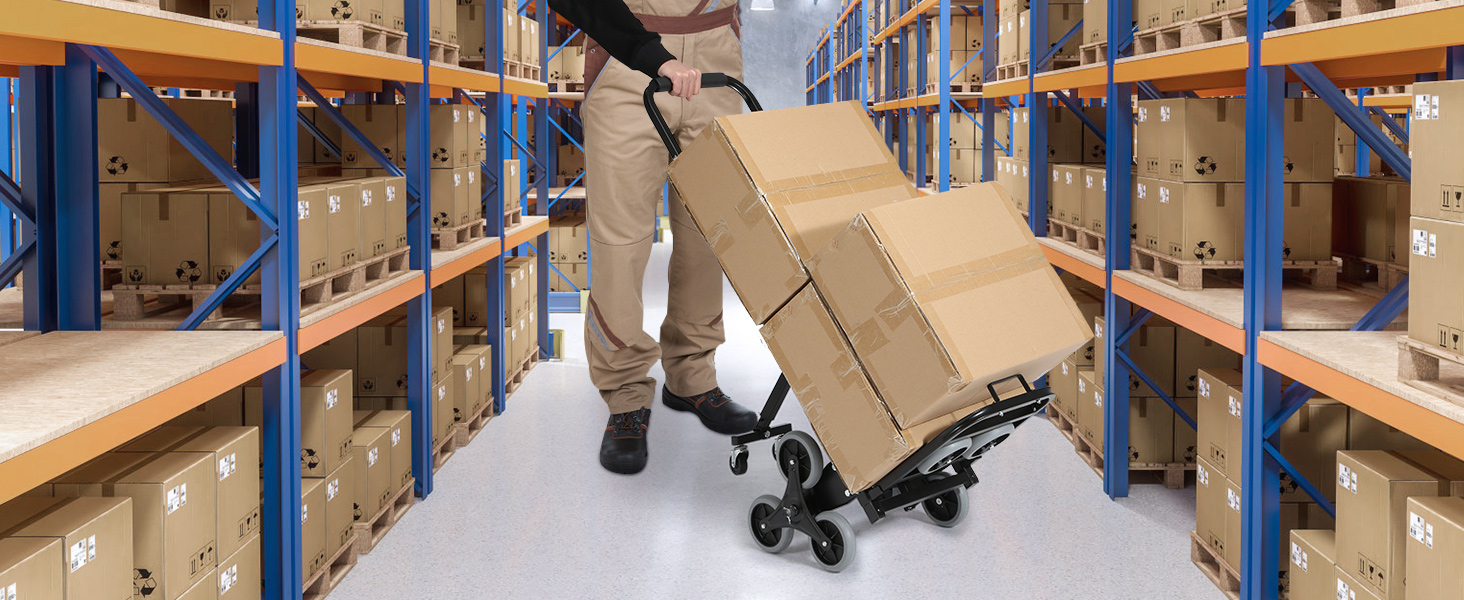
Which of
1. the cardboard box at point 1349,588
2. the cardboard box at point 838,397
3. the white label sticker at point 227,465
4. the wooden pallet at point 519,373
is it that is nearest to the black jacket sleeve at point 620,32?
the cardboard box at point 838,397

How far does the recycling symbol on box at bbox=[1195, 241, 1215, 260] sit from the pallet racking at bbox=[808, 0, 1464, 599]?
15 centimetres

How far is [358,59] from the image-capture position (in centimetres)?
381

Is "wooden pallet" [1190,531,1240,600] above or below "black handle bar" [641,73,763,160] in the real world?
below

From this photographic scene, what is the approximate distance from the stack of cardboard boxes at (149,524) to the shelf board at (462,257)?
1776 millimetres

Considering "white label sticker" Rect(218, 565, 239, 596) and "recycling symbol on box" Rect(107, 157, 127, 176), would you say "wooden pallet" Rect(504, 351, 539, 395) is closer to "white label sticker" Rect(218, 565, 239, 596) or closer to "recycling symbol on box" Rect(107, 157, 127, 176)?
"recycling symbol on box" Rect(107, 157, 127, 176)

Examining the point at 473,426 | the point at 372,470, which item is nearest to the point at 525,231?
the point at 473,426

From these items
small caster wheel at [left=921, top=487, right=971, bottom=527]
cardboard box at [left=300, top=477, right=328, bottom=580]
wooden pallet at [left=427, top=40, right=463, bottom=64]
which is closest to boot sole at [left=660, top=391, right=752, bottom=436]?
small caster wheel at [left=921, top=487, right=971, bottom=527]

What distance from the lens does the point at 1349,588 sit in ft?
9.41

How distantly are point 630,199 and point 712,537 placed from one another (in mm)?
1534

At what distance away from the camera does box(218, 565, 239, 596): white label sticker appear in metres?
2.90

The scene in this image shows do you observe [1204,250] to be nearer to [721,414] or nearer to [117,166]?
[721,414]

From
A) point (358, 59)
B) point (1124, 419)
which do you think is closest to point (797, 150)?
point (358, 59)

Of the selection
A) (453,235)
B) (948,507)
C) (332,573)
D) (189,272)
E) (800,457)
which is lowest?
(332,573)

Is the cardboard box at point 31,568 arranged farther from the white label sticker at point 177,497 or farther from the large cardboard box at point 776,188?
the large cardboard box at point 776,188
